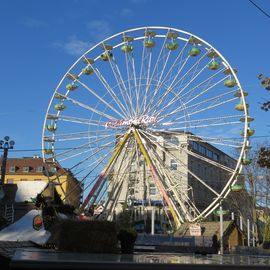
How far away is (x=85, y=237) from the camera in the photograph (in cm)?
1432

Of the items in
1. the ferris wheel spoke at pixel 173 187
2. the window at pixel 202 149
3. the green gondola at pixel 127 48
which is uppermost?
the window at pixel 202 149

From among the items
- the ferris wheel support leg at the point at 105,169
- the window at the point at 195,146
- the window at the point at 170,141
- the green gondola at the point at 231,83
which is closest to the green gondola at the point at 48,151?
the ferris wheel support leg at the point at 105,169

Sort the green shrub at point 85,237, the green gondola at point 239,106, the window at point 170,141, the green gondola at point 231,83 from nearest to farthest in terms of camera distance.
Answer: the green shrub at point 85,237 → the green gondola at point 239,106 → the green gondola at point 231,83 → the window at point 170,141

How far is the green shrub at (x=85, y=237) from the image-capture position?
559 inches

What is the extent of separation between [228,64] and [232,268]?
28779 millimetres

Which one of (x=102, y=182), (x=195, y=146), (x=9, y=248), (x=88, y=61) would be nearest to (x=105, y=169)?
(x=102, y=182)

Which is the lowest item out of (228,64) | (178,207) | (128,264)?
(128,264)

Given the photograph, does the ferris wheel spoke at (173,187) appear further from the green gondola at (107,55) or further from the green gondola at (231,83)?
the green gondola at (107,55)

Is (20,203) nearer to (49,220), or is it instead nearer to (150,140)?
(150,140)

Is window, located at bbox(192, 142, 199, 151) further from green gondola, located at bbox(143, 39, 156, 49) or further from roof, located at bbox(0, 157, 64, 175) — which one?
green gondola, located at bbox(143, 39, 156, 49)

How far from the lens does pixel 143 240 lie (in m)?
35.8

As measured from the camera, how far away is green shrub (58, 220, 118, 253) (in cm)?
1420

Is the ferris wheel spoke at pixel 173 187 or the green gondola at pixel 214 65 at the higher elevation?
the green gondola at pixel 214 65

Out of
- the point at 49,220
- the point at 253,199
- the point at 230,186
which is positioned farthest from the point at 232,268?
the point at 253,199
